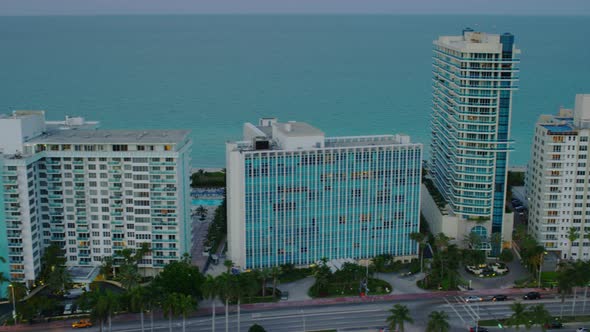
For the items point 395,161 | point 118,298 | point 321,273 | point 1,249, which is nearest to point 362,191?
point 395,161

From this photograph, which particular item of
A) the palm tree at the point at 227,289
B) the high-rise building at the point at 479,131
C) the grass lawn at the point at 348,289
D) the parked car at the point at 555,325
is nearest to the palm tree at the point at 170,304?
the palm tree at the point at 227,289

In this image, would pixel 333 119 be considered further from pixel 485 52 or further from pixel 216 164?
pixel 485 52

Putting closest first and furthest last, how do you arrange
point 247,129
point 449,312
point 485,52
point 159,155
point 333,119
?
point 449,312 < point 159,155 < point 485,52 < point 247,129 < point 333,119

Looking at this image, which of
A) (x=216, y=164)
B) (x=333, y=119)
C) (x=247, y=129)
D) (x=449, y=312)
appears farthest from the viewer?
(x=333, y=119)

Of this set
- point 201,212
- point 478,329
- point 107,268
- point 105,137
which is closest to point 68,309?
point 107,268

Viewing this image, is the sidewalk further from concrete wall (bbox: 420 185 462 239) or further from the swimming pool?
the swimming pool

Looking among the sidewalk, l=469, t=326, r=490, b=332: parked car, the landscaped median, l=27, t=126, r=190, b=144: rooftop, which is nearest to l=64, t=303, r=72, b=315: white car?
l=27, t=126, r=190, b=144: rooftop

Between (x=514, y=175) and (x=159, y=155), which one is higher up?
(x=159, y=155)
